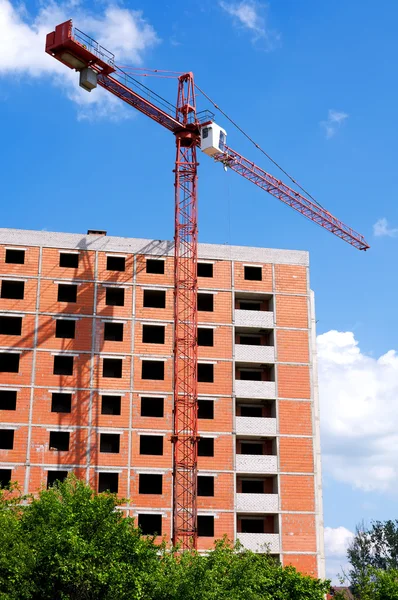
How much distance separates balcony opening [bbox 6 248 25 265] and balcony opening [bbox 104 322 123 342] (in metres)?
7.41

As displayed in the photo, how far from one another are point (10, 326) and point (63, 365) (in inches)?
180

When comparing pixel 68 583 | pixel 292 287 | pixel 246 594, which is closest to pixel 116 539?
pixel 68 583

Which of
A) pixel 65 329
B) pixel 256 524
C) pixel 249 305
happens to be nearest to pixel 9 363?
pixel 65 329

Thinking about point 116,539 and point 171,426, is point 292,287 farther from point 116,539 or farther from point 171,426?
point 116,539

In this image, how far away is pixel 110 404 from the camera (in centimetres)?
6075

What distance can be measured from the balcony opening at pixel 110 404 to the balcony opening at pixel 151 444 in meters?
2.64

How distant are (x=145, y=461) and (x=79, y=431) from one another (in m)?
4.68

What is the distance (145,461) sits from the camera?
58656 mm

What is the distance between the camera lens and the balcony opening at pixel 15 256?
62.3 m

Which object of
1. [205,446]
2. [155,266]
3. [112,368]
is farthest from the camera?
[155,266]

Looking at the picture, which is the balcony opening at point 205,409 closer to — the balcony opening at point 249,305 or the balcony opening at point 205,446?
the balcony opening at point 205,446

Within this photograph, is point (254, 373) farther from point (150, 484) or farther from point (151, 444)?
point (150, 484)

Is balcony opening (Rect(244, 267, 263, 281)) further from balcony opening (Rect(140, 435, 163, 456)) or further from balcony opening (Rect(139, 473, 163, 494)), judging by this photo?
balcony opening (Rect(139, 473, 163, 494))

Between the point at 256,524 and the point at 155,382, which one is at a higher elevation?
the point at 155,382
